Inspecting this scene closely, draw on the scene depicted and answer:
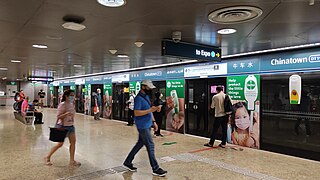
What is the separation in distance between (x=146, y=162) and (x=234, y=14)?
3.01m

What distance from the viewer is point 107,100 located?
1192 centimetres

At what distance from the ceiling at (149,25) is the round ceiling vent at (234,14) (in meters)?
0.10

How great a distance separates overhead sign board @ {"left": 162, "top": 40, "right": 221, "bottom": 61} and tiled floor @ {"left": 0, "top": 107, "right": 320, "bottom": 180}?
1994 mm

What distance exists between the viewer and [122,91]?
36.5 ft

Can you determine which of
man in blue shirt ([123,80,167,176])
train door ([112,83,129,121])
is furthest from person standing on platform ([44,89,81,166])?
train door ([112,83,129,121])

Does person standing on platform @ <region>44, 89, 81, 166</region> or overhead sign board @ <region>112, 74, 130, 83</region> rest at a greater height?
overhead sign board @ <region>112, 74, 130, 83</region>

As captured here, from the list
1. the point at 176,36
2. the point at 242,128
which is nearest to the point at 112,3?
the point at 176,36

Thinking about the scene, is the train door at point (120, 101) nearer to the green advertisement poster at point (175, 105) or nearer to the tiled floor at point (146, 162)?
the green advertisement poster at point (175, 105)

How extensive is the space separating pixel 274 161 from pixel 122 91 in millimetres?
7652

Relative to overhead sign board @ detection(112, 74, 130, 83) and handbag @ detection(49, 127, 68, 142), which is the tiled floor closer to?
handbag @ detection(49, 127, 68, 142)

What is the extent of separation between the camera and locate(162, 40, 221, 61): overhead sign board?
400cm

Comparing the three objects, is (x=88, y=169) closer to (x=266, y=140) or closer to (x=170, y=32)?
A: (x=170, y=32)

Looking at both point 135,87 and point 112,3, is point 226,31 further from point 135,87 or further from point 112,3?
point 135,87

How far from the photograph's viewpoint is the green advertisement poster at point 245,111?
19.1 feet
